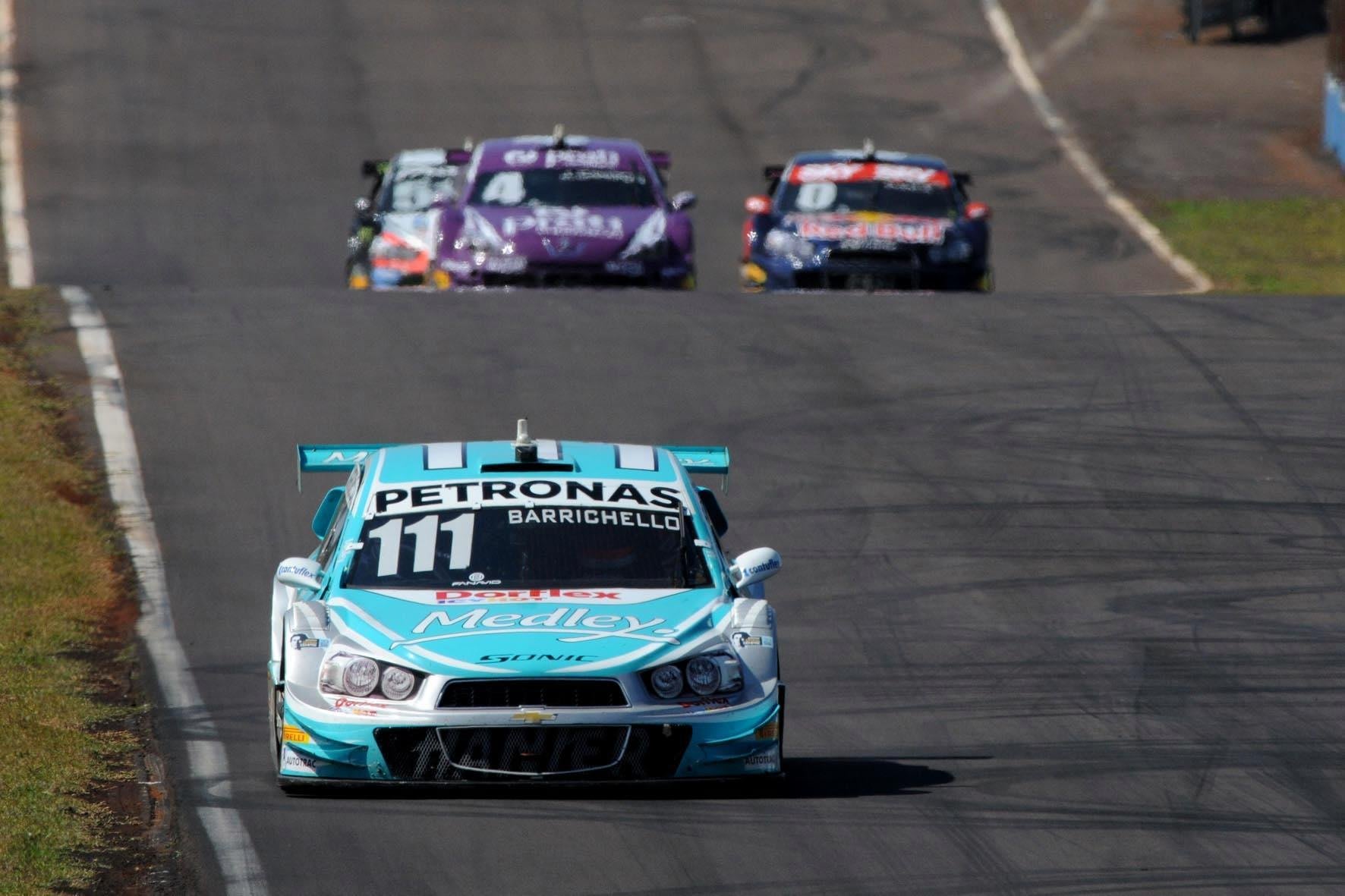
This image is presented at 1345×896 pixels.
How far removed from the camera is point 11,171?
3061 centimetres

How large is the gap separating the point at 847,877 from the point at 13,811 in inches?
116

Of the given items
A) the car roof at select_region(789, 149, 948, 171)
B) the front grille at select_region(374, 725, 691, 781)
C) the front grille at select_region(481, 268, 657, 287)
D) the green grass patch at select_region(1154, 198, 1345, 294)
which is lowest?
the green grass patch at select_region(1154, 198, 1345, 294)

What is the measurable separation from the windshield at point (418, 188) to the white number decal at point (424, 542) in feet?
46.2

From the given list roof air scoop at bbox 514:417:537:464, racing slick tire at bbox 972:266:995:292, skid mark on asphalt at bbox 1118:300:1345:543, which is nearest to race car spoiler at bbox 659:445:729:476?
roof air scoop at bbox 514:417:537:464

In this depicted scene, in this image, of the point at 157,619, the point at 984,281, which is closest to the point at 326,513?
the point at 157,619

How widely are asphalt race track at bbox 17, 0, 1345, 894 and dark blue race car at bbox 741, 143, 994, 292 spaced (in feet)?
4.80

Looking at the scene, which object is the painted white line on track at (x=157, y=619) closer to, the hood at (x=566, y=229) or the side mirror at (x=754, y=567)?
the side mirror at (x=754, y=567)

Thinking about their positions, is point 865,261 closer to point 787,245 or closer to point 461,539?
point 787,245

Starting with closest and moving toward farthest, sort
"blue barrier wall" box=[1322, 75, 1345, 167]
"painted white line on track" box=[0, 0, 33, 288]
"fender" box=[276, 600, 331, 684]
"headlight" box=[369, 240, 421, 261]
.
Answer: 1. "fender" box=[276, 600, 331, 684]
2. "headlight" box=[369, 240, 421, 261]
3. "painted white line on track" box=[0, 0, 33, 288]
4. "blue barrier wall" box=[1322, 75, 1345, 167]

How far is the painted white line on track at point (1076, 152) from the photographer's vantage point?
2778 cm

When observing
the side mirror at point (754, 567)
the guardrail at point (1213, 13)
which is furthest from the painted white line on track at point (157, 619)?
the guardrail at point (1213, 13)

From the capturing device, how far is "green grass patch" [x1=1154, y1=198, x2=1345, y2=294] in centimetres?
2667

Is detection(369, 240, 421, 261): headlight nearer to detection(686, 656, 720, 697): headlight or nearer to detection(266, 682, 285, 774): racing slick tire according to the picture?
detection(266, 682, 285, 774): racing slick tire

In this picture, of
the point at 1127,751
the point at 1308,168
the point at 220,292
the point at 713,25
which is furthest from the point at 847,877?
the point at 713,25
